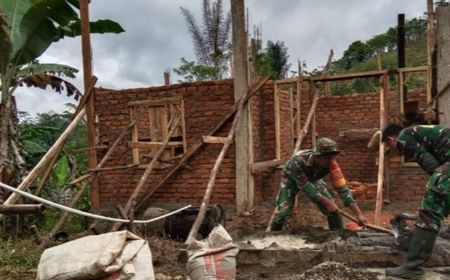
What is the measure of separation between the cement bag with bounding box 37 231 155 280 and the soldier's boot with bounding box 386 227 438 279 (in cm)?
264

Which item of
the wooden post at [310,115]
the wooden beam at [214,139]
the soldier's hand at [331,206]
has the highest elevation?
the wooden post at [310,115]

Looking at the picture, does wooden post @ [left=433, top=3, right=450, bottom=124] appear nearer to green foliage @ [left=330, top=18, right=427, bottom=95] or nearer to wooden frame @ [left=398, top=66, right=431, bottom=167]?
wooden frame @ [left=398, top=66, right=431, bottom=167]

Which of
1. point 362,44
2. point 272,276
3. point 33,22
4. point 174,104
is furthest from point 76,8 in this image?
point 362,44

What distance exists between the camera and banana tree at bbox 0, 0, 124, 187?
24.2ft

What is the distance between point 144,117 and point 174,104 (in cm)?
291

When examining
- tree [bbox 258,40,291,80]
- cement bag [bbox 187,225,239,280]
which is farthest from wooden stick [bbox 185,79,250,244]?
tree [bbox 258,40,291,80]

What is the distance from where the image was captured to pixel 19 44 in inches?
296

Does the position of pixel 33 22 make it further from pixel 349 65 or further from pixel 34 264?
pixel 349 65

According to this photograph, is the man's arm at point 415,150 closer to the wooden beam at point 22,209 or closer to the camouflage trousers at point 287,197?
the camouflage trousers at point 287,197

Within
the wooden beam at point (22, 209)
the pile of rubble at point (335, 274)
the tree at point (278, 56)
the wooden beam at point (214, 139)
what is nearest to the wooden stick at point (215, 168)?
the wooden beam at point (214, 139)

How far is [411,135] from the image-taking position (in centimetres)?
478

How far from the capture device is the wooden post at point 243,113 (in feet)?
26.0

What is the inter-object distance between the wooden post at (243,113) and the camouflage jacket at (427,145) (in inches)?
139

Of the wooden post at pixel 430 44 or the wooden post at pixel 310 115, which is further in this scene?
the wooden post at pixel 430 44
